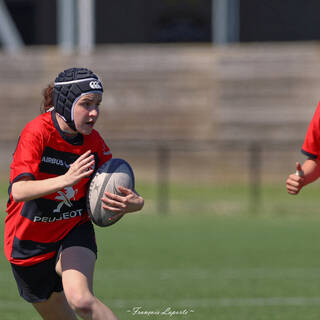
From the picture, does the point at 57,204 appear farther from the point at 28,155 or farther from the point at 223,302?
the point at 223,302

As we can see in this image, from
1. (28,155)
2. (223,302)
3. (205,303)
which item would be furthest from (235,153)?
(28,155)

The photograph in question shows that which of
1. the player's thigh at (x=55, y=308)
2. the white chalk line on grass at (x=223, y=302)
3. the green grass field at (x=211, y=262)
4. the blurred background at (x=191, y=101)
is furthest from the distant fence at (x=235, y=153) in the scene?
the player's thigh at (x=55, y=308)

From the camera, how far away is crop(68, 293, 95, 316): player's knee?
5797mm

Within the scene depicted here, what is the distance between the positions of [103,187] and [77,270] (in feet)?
1.90

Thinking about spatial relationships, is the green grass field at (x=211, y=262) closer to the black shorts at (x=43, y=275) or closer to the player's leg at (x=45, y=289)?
the player's leg at (x=45, y=289)

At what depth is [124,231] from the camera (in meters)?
16.3

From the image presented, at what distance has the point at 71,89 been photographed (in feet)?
20.6

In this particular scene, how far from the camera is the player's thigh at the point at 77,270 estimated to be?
593cm

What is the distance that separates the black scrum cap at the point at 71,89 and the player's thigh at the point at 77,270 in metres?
0.83

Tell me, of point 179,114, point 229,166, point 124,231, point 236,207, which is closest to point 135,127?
point 179,114

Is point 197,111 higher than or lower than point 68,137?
lower

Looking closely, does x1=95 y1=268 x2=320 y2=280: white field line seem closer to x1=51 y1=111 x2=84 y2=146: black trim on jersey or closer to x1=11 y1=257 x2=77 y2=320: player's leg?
x1=11 y1=257 x2=77 y2=320: player's leg

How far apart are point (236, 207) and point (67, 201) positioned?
1323 cm

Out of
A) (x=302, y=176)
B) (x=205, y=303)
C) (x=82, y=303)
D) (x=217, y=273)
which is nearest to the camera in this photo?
(x=82, y=303)
